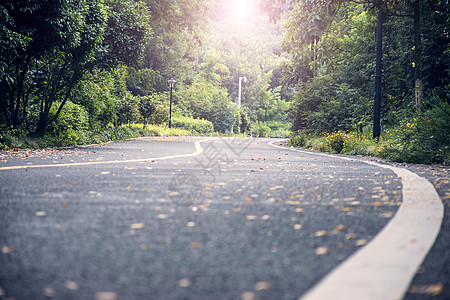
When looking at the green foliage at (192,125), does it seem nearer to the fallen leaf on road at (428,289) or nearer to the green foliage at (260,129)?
the green foliage at (260,129)

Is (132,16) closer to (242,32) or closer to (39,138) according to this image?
(39,138)

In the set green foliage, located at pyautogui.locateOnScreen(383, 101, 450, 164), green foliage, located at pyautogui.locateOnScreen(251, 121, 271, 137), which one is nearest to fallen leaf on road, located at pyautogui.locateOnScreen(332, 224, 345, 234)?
green foliage, located at pyautogui.locateOnScreen(383, 101, 450, 164)

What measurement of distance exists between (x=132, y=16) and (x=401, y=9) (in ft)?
35.7

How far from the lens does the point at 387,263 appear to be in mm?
2010

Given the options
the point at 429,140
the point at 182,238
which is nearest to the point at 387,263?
the point at 182,238

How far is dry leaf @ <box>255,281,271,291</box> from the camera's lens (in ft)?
5.64

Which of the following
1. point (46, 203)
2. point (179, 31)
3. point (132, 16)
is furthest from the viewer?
point (179, 31)

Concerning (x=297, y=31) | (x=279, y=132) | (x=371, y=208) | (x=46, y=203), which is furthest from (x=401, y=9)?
(x=279, y=132)

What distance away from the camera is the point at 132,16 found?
16.3 meters

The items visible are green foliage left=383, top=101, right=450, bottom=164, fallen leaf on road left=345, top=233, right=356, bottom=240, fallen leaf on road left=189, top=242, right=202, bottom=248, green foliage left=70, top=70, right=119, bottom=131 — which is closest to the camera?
fallen leaf on road left=189, top=242, right=202, bottom=248

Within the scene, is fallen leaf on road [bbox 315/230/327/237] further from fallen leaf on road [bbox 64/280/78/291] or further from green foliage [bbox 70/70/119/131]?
green foliage [bbox 70/70/119/131]

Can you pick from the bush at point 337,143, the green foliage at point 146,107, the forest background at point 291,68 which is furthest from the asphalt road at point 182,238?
the green foliage at point 146,107

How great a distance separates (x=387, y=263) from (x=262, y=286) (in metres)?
0.68

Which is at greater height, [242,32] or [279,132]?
[242,32]
